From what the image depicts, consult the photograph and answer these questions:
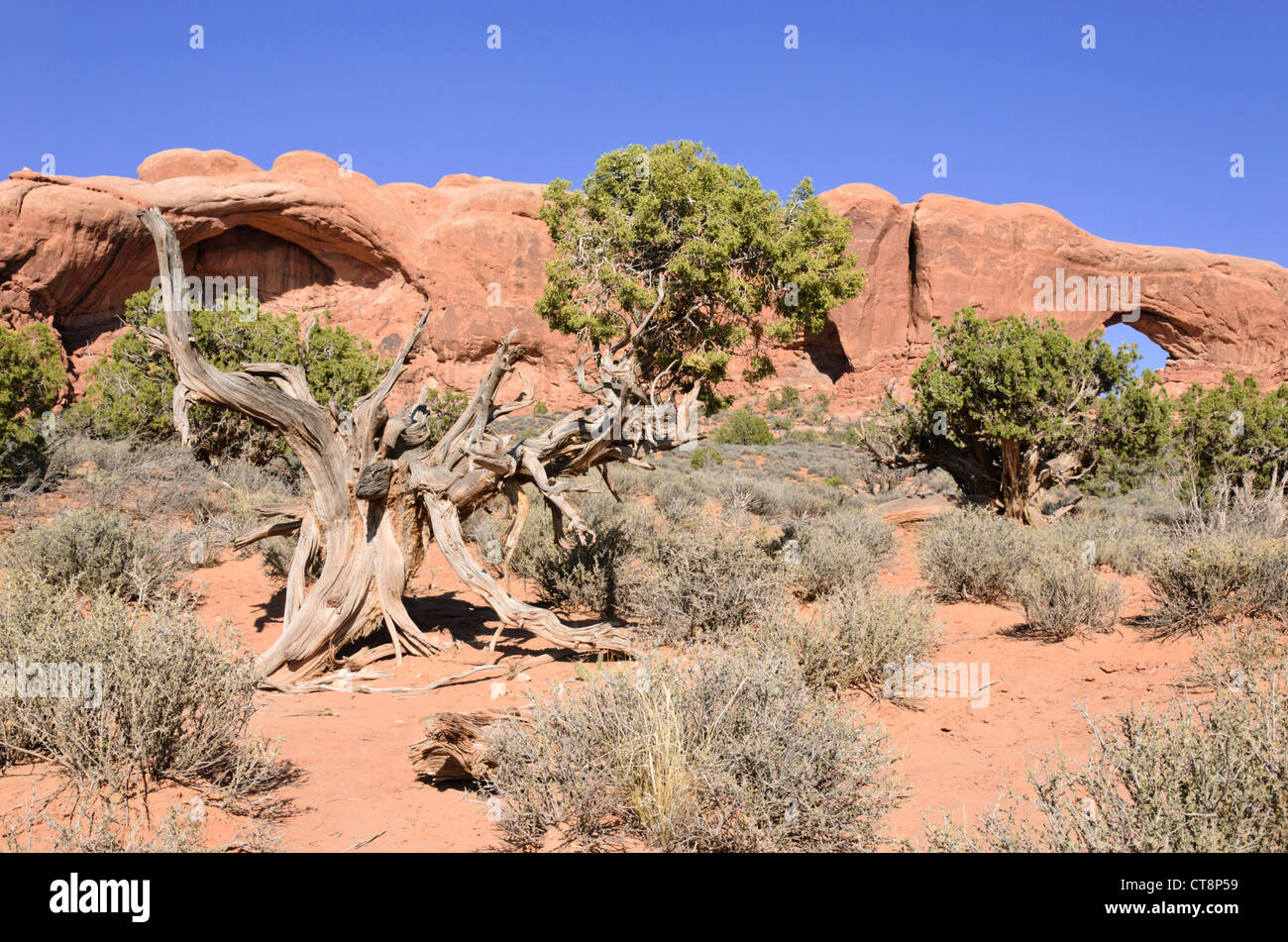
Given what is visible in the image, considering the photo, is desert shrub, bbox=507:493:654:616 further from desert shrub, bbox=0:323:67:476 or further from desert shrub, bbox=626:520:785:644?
desert shrub, bbox=0:323:67:476

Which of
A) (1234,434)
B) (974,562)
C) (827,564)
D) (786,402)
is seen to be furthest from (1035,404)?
(786,402)

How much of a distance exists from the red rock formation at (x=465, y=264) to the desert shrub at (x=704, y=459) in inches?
391

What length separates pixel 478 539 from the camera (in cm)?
1164

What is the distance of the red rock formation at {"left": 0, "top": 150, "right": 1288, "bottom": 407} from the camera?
100 ft

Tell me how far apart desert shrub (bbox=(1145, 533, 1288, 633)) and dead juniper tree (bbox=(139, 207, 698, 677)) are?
4.52 meters

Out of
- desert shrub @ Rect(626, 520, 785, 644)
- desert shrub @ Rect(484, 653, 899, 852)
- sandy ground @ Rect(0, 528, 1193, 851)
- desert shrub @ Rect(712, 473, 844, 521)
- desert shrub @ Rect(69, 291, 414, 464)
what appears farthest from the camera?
desert shrub @ Rect(712, 473, 844, 521)

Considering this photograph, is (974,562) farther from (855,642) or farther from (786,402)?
(786,402)

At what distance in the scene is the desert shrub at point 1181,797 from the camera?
2473mm

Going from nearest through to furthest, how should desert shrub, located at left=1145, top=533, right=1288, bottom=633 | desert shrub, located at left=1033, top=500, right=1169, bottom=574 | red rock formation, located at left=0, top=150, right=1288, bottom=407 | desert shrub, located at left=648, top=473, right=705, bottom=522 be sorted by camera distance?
1. desert shrub, located at left=1145, top=533, right=1288, bottom=633
2. desert shrub, located at left=1033, top=500, right=1169, bottom=574
3. desert shrub, located at left=648, top=473, right=705, bottom=522
4. red rock formation, located at left=0, top=150, right=1288, bottom=407

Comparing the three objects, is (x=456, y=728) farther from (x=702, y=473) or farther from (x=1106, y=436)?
(x=702, y=473)

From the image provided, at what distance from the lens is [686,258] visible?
910cm

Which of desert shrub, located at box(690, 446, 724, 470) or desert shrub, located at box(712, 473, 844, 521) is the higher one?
desert shrub, located at box(690, 446, 724, 470)

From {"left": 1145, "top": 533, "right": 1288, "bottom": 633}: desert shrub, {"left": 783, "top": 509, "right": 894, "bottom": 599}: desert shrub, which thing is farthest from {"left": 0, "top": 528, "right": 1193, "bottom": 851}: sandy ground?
{"left": 783, "top": 509, "right": 894, "bottom": 599}: desert shrub
